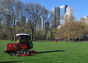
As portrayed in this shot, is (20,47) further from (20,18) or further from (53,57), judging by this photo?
(20,18)

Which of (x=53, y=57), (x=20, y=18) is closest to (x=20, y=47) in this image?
(x=53, y=57)

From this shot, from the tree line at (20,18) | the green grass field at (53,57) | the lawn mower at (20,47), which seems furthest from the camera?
the tree line at (20,18)

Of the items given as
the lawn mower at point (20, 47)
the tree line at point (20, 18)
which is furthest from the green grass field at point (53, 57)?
the tree line at point (20, 18)

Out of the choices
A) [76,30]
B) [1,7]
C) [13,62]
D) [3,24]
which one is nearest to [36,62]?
[13,62]

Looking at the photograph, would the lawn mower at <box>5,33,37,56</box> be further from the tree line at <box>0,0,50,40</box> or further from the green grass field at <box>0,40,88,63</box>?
the tree line at <box>0,0,50,40</box>

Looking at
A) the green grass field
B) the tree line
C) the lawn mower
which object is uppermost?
the tree line

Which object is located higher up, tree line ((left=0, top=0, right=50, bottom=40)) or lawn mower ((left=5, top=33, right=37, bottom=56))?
tree line ((left=0, top=0, right=50, bottom=40))

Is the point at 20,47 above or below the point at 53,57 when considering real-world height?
above

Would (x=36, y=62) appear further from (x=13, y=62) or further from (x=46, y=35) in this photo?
(x=46, y=35)

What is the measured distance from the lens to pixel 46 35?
89250 mm

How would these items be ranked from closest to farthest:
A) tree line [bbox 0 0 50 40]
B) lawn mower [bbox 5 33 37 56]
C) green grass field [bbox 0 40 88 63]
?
green grass field [bbox 0 40 88 63] → lawn mower [bbox 5 33 37 56] → tree line [bbox 0 0 50 40]

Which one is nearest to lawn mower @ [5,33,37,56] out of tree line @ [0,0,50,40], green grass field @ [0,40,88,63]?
green grass field @ [0,40,88,63]

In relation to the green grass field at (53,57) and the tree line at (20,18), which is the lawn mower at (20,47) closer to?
the green grass field at (53,57)

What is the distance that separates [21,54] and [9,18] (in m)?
54.2
